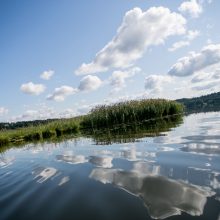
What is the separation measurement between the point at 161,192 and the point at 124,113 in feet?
78.0

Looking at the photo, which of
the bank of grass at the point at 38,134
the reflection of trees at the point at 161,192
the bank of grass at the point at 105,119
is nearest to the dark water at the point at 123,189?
the reflection of trees at the point at 161,192

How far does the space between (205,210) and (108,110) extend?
2557cm

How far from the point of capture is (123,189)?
209 inches

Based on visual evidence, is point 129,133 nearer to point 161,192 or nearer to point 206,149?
point 206,149

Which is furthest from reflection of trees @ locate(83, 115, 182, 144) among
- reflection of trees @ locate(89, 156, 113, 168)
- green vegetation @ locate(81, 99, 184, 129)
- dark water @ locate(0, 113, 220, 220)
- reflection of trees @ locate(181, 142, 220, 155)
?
green vegetation @ locate(81, 99, 184, 129)

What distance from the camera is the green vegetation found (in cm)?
2852

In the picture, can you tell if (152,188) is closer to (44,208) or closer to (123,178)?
(123,178)

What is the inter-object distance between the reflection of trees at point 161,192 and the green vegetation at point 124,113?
2120cm

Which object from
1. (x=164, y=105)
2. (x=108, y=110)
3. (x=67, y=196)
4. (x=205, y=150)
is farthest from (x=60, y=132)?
(x=67, y=196)

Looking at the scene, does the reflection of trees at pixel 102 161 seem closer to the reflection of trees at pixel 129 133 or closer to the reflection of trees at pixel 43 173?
the reflection of trees at pixel 43 173

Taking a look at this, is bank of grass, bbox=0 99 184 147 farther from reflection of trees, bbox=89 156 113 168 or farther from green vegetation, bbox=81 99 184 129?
reflection of trees, bbox=89 156 113 168

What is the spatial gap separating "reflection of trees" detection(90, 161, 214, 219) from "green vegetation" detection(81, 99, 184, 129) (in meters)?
21.2

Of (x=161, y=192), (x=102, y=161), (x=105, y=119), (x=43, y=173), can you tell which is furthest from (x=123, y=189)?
(x=105, y=119)

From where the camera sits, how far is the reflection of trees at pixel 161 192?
4039 mm
